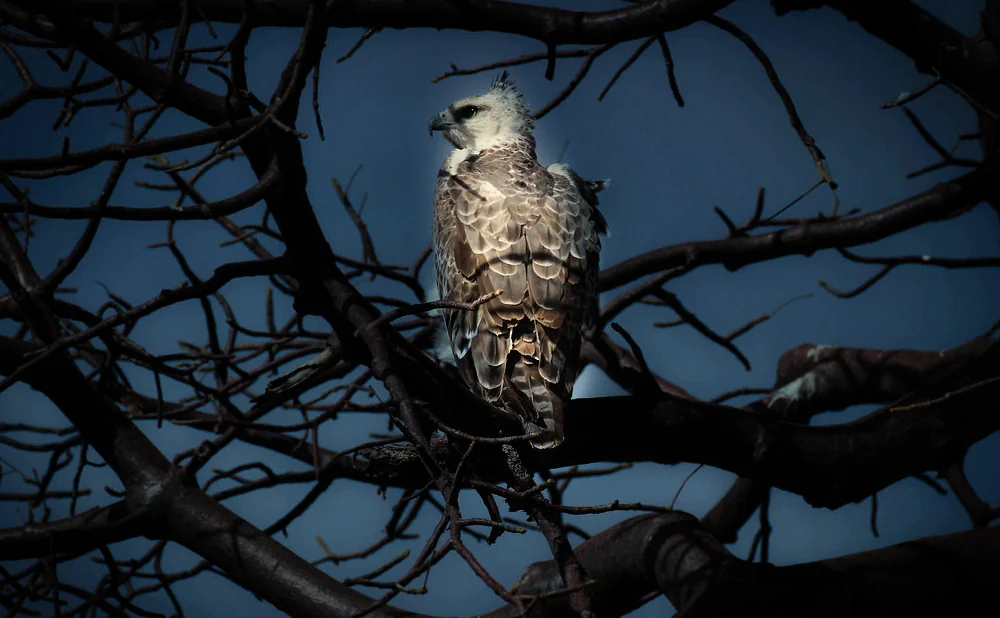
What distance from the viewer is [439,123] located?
8.09ft

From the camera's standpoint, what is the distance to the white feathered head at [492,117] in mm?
2533

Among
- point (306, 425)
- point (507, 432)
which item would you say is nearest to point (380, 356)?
point (306, 425)

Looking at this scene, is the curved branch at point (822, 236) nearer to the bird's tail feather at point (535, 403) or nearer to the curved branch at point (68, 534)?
the bird's tail feather at point (535, 403)

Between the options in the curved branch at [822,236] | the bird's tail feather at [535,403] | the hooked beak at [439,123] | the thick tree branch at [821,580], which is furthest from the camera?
the hooked beak at [439,123]

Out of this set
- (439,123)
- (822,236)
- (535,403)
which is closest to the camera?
(535,403)

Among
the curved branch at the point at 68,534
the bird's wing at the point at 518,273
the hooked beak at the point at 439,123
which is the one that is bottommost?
the curved branch at the point at 68,534

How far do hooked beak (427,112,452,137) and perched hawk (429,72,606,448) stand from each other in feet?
0.39

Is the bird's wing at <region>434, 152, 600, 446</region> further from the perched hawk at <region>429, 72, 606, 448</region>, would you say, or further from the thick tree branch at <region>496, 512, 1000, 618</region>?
the thick tree branch at <region>496, 512, 1000, 618</region>

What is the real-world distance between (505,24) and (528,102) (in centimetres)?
68

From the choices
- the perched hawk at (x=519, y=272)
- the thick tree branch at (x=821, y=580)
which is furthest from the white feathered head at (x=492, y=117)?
the thick tree branch at (x=821, y=580)

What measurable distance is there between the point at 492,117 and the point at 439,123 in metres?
0.19

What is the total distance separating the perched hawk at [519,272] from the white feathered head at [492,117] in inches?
6.7

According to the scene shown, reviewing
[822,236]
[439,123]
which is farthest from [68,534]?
[822,236]

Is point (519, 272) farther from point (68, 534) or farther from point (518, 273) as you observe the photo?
point (68, 534)
